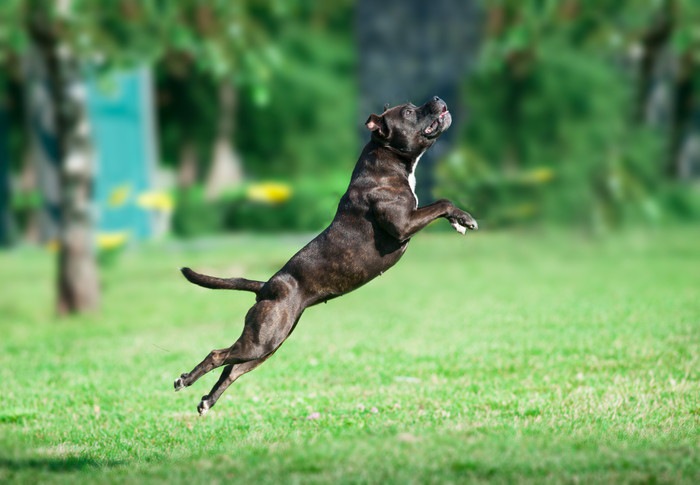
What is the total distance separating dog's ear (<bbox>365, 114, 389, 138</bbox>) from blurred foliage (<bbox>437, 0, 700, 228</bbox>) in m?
8.84

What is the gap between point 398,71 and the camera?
17.0 meters

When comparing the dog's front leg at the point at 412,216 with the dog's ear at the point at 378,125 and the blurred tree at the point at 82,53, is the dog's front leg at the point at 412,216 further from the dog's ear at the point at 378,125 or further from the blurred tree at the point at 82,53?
the blurred tree at the point at 82,53

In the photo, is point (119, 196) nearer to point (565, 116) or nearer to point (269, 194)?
point (269, 194)

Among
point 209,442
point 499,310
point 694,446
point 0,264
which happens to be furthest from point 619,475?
point 0,264

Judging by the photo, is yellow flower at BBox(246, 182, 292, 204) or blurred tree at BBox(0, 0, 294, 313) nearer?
blurred tree at BBox(0, 0, 294, 313)

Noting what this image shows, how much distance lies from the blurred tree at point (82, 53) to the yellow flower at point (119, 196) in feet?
16.2

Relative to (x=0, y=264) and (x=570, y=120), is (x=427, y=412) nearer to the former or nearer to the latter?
(x=0, y=264)

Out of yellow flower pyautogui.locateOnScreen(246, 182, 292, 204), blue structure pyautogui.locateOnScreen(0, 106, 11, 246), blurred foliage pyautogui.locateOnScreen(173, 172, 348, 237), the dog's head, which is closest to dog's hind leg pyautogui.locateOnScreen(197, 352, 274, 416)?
the dog's head

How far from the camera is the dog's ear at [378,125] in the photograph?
19.7ft

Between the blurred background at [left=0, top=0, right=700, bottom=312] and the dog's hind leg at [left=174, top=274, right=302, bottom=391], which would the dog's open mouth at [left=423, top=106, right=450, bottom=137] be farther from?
the blurred background at [left=0, top=0, right=700, bottom=312]

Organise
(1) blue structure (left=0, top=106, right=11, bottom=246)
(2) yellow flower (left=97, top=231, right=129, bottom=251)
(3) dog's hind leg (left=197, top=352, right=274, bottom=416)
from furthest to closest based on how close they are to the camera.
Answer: (1) blue structure (left=0, top=106, right=11, bottom=246) → (2) yellow flower (left=97, top=231, right=129, bottom=251) → (3) dog's hind leg (left=197, top=352, right=274, bottom=416)

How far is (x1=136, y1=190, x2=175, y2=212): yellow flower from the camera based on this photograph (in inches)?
752

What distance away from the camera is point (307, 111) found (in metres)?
25.8

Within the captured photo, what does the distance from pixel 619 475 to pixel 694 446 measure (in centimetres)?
84
